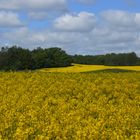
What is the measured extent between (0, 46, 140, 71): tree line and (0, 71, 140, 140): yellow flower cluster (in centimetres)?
3232

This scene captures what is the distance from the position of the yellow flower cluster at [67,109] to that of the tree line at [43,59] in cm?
3232

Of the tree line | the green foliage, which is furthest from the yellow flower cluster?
the green foliage

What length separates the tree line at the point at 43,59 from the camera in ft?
220

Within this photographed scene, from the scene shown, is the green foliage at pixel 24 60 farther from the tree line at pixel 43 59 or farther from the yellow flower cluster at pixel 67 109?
the yellow flower cluster at pixel 67 109

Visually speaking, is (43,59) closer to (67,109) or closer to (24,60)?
(24,60)

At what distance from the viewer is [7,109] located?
59.1 ft

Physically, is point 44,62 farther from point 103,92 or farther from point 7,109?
point 7,109

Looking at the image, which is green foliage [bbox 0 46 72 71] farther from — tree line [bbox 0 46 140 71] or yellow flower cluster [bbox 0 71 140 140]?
yellow flower cluster [bbox 0 71 140 140]

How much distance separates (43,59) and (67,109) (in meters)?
66.3

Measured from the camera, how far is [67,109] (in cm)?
1816

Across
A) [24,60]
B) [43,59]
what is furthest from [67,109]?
[43,59]

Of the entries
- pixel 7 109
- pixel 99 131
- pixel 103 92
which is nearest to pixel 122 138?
pixel 99 131

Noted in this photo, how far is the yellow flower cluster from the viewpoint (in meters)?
13.4

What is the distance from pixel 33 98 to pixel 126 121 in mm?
7125
